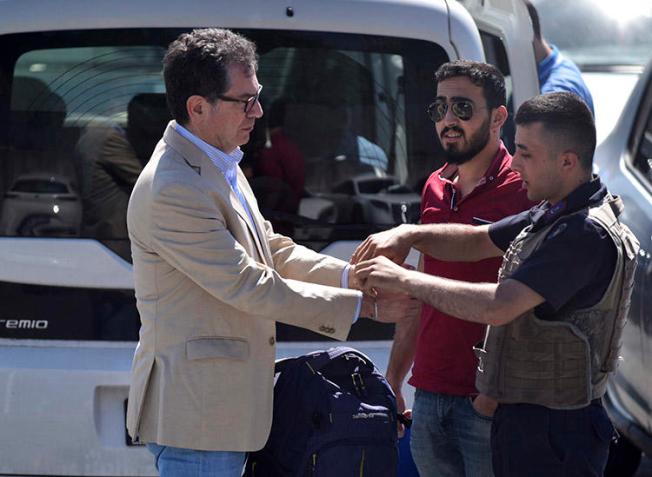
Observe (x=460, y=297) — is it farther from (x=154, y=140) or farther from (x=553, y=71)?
(x=553, y=71)

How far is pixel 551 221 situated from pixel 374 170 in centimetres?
149

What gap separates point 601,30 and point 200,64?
7164mm

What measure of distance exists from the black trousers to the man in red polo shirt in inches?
14.8

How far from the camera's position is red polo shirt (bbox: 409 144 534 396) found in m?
3.66

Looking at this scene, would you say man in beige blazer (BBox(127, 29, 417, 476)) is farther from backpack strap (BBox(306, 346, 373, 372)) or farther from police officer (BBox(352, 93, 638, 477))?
police officer (BBox(352, 93, 638, 477))

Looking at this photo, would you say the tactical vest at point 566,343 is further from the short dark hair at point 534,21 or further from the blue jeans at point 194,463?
the short dark hair at point 534,21

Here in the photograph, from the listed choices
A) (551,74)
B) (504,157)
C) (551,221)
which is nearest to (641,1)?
(551,74)

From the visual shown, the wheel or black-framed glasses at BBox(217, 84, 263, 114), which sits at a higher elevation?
black-framed glasses at BBox(217, 84, 263, 114)

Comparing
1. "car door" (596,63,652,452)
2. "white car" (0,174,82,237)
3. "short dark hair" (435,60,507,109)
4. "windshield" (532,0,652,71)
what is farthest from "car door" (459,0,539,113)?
"windshield" (532,0,652,71)

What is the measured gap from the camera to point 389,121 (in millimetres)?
4582

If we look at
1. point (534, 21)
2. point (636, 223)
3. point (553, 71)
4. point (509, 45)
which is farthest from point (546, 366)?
point (534, 21)

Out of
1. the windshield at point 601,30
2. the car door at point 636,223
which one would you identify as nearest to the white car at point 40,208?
the car door at point 636,223

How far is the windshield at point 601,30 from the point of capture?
9797 mm

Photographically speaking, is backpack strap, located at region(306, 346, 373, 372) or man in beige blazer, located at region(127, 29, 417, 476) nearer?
man in beige blazer, located at region(127, 29, 417, 476)
